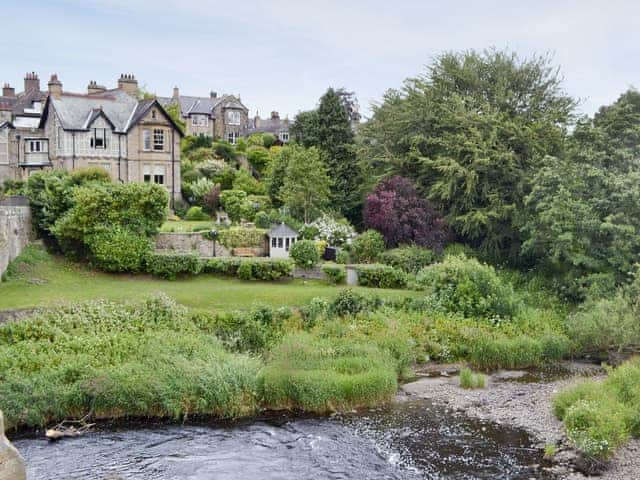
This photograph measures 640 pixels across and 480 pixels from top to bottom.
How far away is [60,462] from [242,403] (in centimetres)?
544

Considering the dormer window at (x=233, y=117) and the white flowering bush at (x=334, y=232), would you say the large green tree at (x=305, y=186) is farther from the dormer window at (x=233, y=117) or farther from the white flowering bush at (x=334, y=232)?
the dormer window at (x=233, y=117)

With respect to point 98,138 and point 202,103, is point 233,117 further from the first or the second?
point 98,138

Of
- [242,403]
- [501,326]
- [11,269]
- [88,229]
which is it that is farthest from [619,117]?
[11,269]

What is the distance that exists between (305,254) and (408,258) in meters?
5.42

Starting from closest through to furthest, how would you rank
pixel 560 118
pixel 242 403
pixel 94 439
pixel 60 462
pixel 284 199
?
pixel 60 462 → pixel 94 439 → pixel 242 403 → pixel 560 118 → pixel 284 199

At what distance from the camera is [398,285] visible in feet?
102

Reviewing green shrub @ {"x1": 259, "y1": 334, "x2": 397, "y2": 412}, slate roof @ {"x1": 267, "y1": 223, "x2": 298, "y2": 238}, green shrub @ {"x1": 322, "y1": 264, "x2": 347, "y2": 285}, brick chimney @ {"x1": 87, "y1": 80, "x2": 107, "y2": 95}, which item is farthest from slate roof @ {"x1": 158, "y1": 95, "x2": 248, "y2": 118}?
green shrub @ {"x1": 259, "y1": 334, "x2": 397, "y2": 412}

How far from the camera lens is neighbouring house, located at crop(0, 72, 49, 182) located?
148 ft

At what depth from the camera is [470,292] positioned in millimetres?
27516

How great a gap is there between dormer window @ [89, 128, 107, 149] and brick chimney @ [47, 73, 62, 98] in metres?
3.59

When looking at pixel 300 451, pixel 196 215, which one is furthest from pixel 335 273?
pixel 196 215

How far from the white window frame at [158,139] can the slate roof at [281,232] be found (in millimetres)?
14342

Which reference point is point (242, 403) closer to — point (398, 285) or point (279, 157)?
point (398, 285)

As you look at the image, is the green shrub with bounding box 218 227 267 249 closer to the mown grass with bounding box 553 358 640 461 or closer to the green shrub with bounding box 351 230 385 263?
the green shrub with bounding box 351 230 385 263
